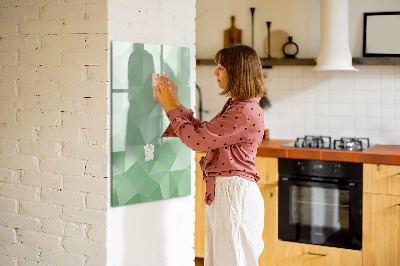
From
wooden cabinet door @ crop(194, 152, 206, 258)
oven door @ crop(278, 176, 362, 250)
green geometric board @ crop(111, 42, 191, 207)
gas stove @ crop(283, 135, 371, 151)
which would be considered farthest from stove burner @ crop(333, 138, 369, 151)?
green geometric board @ crop(111, 42, 191, 207)

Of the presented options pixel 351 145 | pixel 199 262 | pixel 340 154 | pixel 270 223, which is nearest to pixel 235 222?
pixel 340 154

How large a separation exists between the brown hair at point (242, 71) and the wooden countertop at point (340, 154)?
4.89 feet

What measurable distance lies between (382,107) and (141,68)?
2.40 m

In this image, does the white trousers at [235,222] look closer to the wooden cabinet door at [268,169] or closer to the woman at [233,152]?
the woman at [233,152]

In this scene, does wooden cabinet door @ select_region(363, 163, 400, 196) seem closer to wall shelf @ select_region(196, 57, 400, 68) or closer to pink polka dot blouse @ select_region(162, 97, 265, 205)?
wall shelf @ select_region(196, 57, 400, 68)

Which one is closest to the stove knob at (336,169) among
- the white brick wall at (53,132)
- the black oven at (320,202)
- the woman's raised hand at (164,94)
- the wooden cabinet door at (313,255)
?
the black oven at (320,202)

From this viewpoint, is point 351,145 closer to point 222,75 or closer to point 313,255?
point 313,255

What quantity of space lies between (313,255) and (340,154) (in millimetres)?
758

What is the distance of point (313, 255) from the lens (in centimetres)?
412

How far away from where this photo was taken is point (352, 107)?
15.0 feet

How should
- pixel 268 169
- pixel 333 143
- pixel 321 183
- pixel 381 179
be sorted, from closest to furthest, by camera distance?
1. pixel 381 179
2. pixel 321 183
3. pixel 268 169
4. pixel 333 143

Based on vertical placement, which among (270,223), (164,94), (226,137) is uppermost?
(164,94)

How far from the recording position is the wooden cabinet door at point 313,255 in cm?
398

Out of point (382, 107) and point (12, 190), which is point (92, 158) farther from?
point (382, 107)
